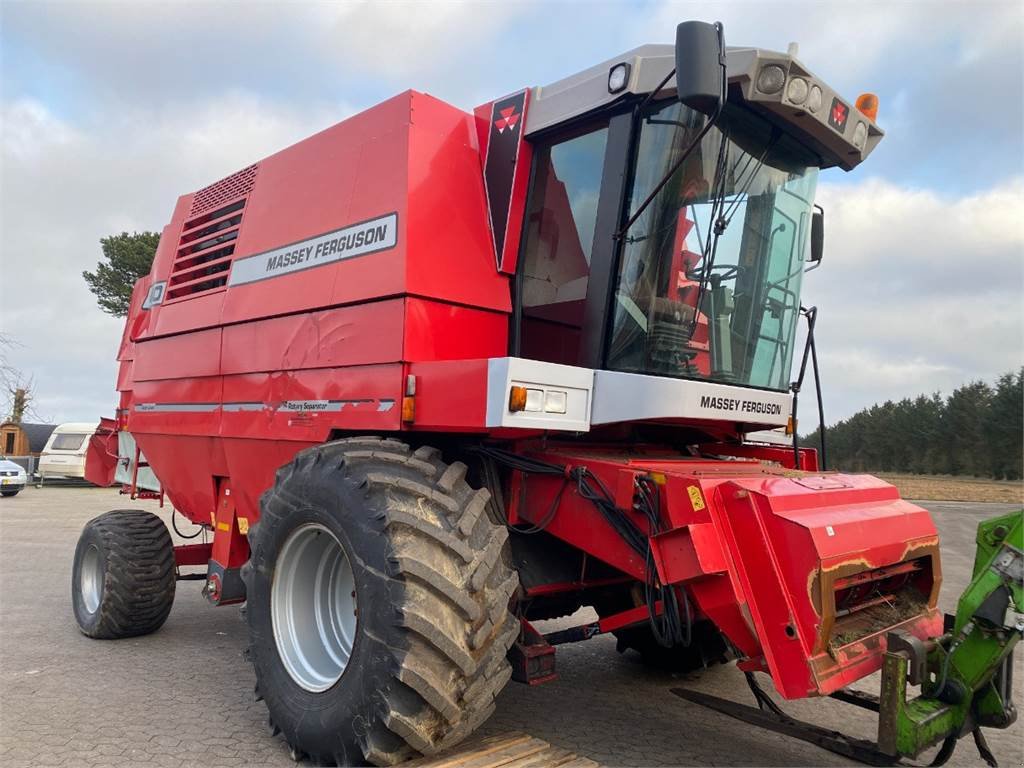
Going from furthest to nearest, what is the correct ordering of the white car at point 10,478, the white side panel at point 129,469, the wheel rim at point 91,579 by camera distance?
the white car at point 10,478 → the white side panel at point 129,469 → the wheel rim at point 91,579

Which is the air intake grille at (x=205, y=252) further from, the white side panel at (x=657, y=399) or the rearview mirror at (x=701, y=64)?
the rearview mirror at (x=701, y=64)

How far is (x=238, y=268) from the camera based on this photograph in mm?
5238

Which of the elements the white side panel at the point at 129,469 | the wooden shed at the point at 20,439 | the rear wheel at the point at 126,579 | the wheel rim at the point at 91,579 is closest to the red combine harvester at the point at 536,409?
the rear wheel at the point at 126,579

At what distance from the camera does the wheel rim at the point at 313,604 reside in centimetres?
371

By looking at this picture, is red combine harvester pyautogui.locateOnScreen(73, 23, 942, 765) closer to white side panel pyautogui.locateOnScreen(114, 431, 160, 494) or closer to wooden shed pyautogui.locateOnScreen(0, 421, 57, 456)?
white side panel pyautogui.locateOnScreen(114, 431, 160, 494)

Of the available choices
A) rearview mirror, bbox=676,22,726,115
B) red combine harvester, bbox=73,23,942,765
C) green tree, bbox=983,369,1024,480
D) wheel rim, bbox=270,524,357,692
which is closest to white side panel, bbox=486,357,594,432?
red combine harvester, bbox=73,23,942,765

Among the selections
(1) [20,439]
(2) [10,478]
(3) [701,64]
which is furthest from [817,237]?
(1) [20,439]

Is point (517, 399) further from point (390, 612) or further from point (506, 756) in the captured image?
point (506, 756)

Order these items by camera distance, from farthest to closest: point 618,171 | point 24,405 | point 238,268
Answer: point 24,405
point 238,268
point 618,171

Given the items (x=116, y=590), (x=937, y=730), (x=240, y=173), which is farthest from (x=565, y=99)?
(x=116, y=590)

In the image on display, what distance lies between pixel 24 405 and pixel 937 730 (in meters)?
33.5

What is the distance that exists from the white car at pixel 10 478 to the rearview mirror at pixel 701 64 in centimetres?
2314

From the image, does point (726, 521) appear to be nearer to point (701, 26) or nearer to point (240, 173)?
point (701, 26)

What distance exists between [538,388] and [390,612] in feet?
3.64
